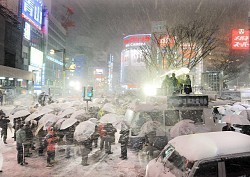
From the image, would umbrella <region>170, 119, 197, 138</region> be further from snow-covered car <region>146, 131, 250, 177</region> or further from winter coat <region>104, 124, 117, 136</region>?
winter coat <region>104, 124, 117, 136</region>

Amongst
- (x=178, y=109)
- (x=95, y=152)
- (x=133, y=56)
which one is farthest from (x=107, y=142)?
(x=133, y=56)

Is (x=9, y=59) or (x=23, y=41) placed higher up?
(x=23, y=41)

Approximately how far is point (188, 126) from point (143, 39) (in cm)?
10164

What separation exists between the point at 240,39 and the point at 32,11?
52.4 meters

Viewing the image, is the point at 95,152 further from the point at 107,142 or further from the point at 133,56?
the point at 133,56

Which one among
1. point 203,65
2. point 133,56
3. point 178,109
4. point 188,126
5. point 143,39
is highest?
point 143,39

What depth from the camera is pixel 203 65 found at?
157 feet

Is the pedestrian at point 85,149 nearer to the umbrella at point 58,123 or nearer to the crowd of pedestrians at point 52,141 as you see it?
the crowd of pedestrians at point 52,141

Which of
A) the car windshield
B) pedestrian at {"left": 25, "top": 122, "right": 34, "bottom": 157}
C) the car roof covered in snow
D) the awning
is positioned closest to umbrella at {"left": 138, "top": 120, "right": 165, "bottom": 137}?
the car windshield

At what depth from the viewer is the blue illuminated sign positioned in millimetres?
51081

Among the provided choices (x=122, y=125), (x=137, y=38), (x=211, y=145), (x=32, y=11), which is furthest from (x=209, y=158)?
(x=137, y=38)

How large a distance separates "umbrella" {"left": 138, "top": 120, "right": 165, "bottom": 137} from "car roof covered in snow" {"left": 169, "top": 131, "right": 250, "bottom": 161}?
2702 mm

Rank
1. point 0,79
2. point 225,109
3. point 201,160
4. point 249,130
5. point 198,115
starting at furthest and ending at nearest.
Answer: point 0,79, point 225,109, point 249,130, point 198,115, point 201,160

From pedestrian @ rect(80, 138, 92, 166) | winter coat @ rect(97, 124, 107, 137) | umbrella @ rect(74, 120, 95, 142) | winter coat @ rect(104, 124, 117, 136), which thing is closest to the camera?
umbrella @ rect(74, 120, 95, 142)
